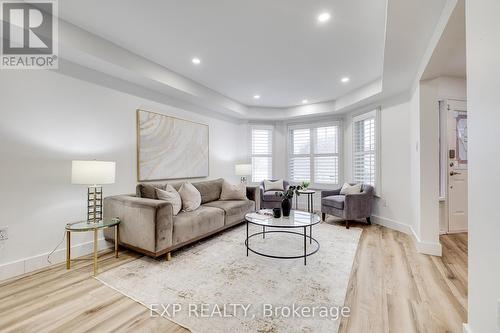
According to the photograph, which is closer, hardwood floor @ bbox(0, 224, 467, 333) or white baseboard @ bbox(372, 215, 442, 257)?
hardwood floor @ bbox(0, 224, 467, 333)

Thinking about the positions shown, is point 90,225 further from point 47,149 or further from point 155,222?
point 47,149

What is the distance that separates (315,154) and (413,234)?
2.86 m

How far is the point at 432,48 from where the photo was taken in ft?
7.47

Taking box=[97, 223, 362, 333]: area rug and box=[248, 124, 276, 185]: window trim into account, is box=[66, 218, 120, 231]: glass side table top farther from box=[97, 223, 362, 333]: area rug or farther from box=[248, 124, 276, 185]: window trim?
box=[248, 124, 276, 185]: window trim

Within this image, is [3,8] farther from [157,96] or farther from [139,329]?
[139,329]

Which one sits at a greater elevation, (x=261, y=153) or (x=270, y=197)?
(x=261, y=153)

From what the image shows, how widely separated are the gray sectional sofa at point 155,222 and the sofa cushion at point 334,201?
6.95 ft

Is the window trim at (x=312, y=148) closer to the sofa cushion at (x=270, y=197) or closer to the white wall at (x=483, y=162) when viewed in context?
the sofa cushion at (x=270, y=197)

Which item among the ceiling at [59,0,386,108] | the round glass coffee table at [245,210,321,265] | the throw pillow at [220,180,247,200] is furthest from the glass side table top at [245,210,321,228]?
the ceiling at [59,0,386,108]

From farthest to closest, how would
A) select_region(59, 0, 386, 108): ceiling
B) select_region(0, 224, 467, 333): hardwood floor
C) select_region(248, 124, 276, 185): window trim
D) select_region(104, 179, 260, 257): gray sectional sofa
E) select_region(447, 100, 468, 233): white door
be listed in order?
1. select_region(248, 124, 276, 185): window trim
2. select_region(447, 100, 468, 233): white door
3. select_region(104, 179, 260, 257): gray sectional sofa
4. select_region(59, 0, 386, 108): ceiling
5. select_region(0, 224, 467, 333): hardwood floor

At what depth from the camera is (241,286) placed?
2.13 m

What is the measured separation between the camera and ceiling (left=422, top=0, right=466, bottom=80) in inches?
68.4

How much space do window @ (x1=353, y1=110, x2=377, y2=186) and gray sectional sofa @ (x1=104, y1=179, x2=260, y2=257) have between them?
10.2ft

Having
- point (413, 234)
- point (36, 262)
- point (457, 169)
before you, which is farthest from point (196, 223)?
point (457, 169)
